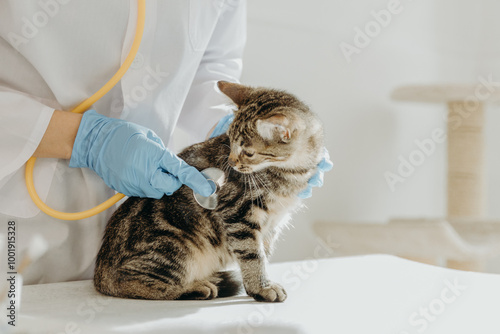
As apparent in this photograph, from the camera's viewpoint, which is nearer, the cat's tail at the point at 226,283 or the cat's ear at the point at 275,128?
the cat's ear at the point at 275,128

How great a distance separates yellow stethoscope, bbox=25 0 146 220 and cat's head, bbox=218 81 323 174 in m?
0.27

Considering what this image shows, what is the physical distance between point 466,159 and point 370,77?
0.70 metres

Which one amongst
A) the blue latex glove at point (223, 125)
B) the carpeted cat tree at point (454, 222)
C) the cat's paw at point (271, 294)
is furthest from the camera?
the carpeted cat tree at point (454, 222)

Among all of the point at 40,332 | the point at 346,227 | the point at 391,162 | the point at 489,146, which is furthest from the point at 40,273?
the point at 489,146

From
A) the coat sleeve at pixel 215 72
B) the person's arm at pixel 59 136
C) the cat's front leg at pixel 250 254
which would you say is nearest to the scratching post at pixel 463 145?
the coat sleeve at pixel 215 72

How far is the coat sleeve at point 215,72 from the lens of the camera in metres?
1.39

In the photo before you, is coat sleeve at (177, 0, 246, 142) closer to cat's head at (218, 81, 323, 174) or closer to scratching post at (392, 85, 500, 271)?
cat's head at (218, 81, 323, 174)

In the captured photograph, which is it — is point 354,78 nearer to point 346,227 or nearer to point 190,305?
point 346,227

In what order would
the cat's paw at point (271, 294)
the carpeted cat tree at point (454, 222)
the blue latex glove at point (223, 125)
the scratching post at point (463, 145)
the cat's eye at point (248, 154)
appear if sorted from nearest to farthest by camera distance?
the cat's paw at point (271, 294) < the cat's eye at point (248, 154) < the blue latex glove at point (223, 125) < the carpeted cat tree at point (454, 222) < the scratching post at point (463, 145)

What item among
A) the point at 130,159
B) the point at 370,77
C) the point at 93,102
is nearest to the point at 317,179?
the point at 130,159

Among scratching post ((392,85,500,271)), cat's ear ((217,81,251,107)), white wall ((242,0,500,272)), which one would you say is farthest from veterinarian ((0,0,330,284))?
scratching post ((392,85,500,271))

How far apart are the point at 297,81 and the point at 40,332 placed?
1969 mm

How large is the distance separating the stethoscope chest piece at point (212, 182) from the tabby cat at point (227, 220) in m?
0.02

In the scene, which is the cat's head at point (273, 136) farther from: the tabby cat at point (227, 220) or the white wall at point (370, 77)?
the white wall at point (370, 77)
